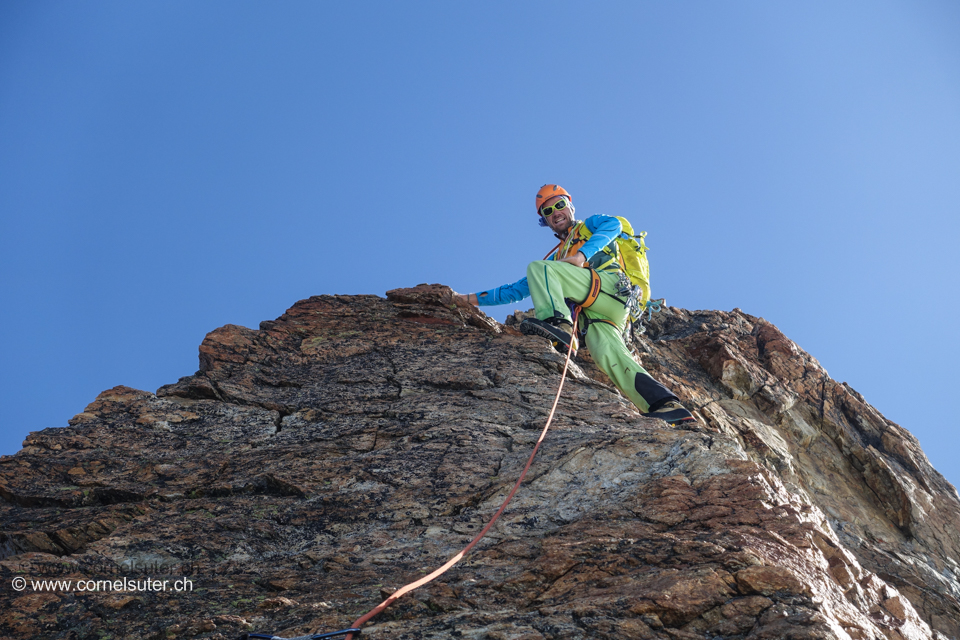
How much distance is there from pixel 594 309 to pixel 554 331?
2.68 feet

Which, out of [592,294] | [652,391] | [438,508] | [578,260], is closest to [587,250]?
[578,260]

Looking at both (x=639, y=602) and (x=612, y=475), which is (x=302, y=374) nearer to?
(x=612, y=475)

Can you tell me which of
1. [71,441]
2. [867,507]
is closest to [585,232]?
[867,507]

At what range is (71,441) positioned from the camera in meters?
6.90

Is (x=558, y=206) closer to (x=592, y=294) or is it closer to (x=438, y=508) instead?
(x=592, y=294)

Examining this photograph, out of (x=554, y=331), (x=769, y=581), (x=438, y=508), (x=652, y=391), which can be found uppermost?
(x=554, y=331)

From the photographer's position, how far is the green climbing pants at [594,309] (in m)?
9.07

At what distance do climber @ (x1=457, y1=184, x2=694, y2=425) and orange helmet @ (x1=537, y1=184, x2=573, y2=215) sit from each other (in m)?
0.78

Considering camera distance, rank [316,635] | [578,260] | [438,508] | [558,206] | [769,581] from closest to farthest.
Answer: [316,635] → [769,581] → [438,508] → [578,260] → [558,206]

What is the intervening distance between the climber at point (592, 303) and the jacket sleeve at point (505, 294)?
2 cm

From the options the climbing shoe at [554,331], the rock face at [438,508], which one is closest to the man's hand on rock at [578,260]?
the climbing shoe at [554,331]

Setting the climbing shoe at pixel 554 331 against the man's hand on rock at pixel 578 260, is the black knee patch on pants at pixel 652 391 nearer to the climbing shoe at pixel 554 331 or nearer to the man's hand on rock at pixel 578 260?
the climbing shoe at pixel 554 331

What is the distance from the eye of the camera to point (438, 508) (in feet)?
18.0

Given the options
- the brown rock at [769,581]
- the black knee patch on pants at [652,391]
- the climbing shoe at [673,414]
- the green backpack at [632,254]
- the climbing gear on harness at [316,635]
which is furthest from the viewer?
the green backpack at [632,254]
